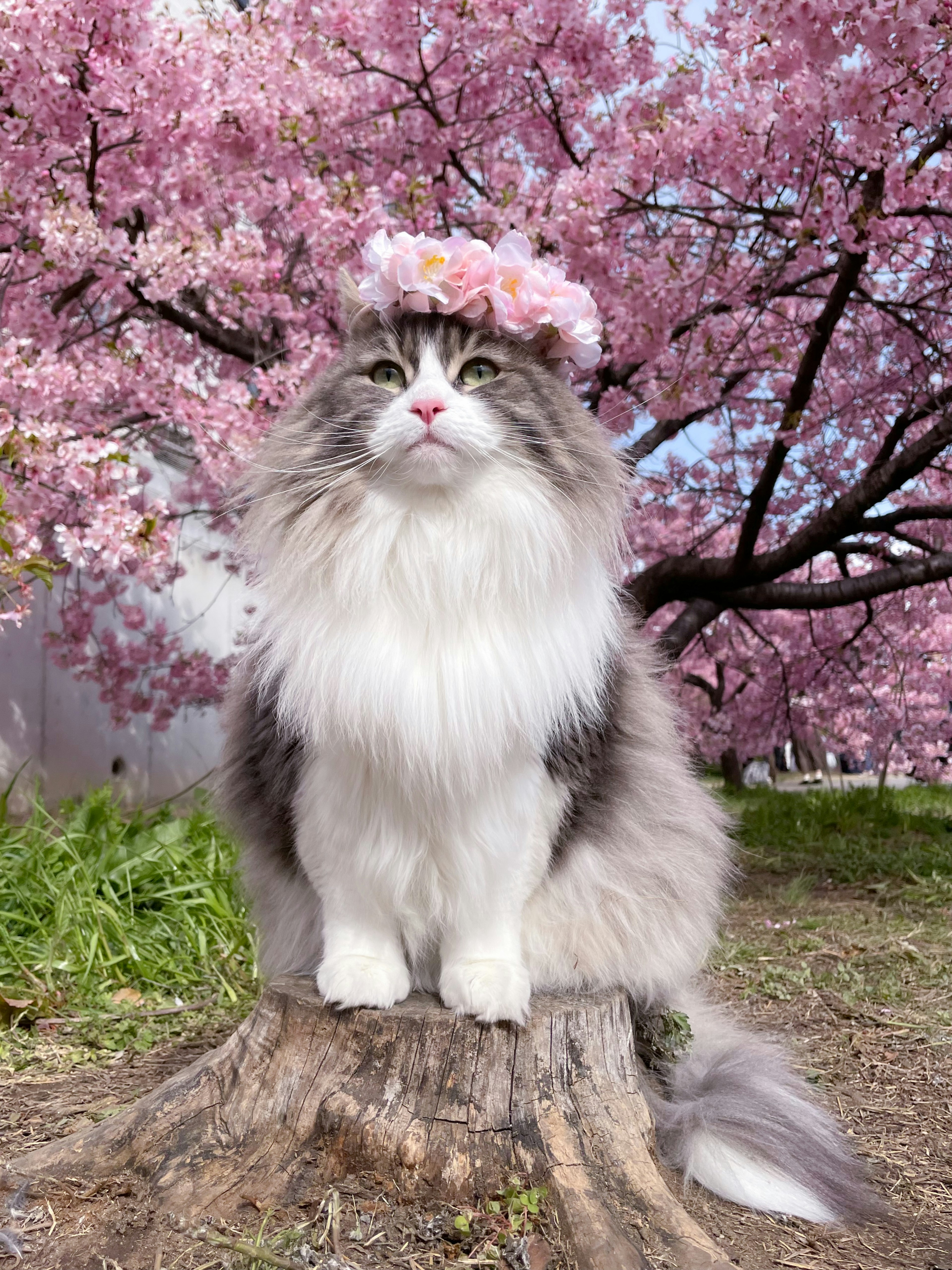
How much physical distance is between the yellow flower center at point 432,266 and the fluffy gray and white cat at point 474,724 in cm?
9

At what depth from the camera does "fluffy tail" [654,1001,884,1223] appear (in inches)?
67.5

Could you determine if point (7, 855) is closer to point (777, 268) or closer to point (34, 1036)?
point (34, 1036)

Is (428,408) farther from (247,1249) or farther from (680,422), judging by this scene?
(680,422)

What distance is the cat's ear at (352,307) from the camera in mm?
1873

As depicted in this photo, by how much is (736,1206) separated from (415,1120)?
2.00 ft

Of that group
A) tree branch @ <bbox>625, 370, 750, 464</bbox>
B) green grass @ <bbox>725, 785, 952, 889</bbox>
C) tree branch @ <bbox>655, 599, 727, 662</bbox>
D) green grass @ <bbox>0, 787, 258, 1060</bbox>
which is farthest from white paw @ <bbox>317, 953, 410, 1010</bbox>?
tree branch @ <bbox>625, 370, 750, 464</bbox>

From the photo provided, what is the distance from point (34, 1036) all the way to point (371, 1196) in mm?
1451

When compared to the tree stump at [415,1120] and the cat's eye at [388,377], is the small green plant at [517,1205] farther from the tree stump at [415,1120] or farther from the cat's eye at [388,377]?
the cat's eye at [388,377]

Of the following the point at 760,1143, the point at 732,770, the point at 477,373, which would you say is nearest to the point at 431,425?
the point at 477,373

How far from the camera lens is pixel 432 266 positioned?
172cm

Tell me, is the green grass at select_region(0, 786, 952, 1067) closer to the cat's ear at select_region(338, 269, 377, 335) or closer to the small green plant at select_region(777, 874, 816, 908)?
the small green plant at select_region(777, 874, 816, 908)

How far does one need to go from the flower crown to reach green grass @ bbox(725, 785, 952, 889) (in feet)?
9.21

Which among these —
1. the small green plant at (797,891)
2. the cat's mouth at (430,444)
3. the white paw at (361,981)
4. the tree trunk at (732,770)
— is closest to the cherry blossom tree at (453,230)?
the cat's mouth at (430,444)

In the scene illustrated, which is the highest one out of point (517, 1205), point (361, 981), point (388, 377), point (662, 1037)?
point (388, 377)
